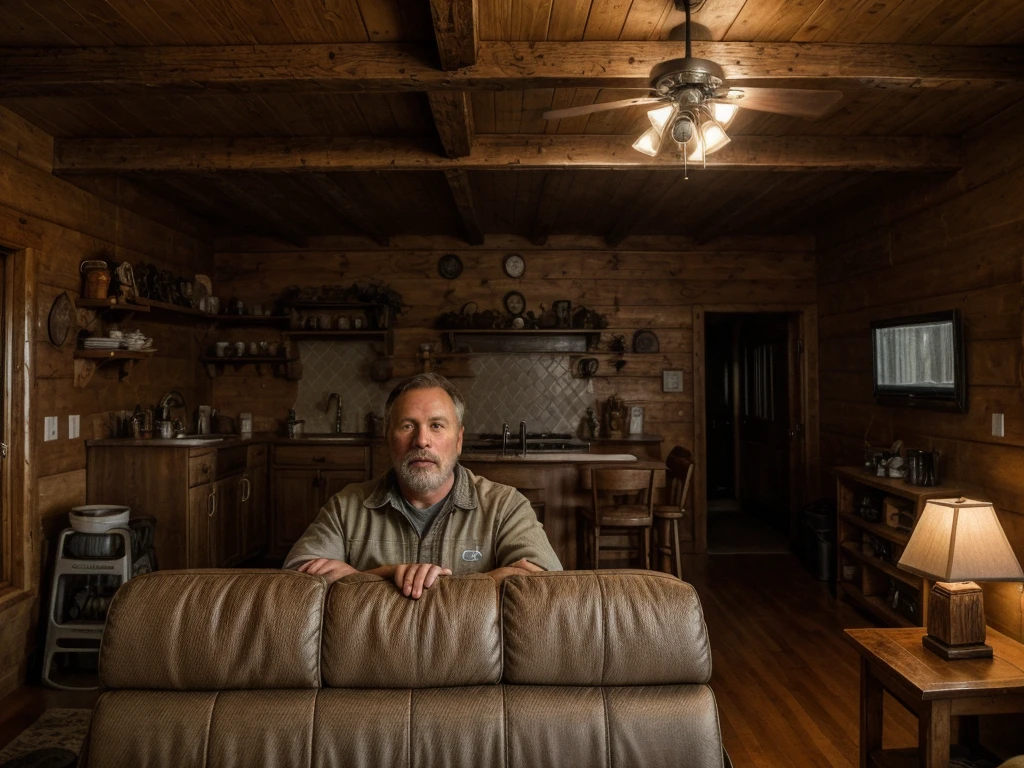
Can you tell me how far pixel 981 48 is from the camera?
8.89ft

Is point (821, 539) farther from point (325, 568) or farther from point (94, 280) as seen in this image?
point (94, 280)

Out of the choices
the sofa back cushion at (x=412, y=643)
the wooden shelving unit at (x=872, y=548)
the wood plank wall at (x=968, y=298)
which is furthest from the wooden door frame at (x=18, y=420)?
the wood plank wall at (x=968, y=298)

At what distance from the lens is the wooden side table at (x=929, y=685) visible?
6.48 feet

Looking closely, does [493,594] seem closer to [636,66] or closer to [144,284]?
[636,66]

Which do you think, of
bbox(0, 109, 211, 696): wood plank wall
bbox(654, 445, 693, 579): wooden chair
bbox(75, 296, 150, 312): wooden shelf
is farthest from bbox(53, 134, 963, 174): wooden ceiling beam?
bbox(654, 445, 693, 579): wooden chair

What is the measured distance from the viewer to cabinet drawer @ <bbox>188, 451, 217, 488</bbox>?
411 centimetres

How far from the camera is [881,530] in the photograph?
3.95 m

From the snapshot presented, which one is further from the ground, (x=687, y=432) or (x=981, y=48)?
(x=981, y=48)


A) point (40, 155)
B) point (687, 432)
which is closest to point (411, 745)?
point (40, 155)

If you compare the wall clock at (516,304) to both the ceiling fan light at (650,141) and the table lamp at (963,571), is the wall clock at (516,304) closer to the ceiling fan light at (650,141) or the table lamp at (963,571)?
the ceiling fan light at (650,141)

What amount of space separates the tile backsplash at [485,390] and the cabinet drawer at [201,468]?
5.36ft

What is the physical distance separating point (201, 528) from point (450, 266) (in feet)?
9.76

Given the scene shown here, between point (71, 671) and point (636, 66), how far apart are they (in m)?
3.98

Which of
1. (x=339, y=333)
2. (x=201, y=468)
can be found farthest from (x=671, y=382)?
(x=201, y=468)
